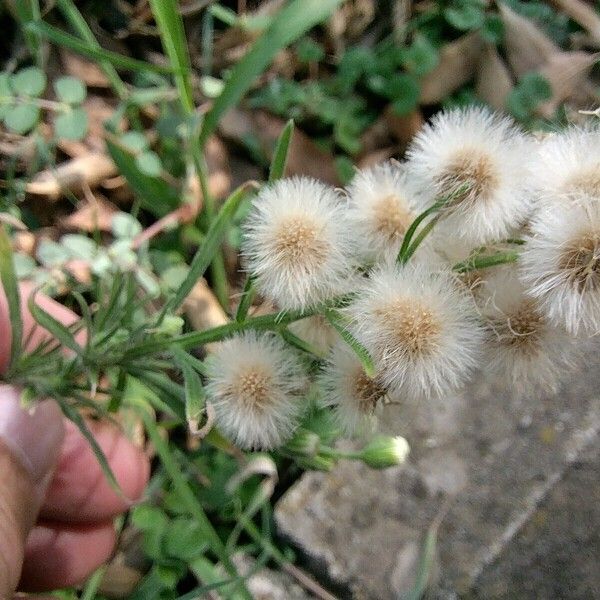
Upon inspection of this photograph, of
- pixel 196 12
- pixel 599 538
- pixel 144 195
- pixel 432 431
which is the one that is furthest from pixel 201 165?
pixel 599 538

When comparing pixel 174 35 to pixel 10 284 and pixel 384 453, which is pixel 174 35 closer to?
pixel 10 284

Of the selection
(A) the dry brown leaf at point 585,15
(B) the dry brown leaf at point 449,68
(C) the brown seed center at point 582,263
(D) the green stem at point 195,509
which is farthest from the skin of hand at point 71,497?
(A) the dry brown leaf at point 585,15

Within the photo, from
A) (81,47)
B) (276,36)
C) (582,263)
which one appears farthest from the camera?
(276,36)

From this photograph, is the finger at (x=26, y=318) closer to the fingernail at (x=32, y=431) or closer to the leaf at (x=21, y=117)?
the fingernail at (x=32, y=431)

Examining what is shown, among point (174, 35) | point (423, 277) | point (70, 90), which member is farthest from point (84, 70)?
point (423, 277)

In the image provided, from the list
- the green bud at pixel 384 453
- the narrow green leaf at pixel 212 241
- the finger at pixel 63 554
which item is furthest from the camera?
the finger at pixel 63 554

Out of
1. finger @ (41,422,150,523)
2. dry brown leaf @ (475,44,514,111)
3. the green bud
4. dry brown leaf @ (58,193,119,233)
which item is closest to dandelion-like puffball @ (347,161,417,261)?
the green bud
